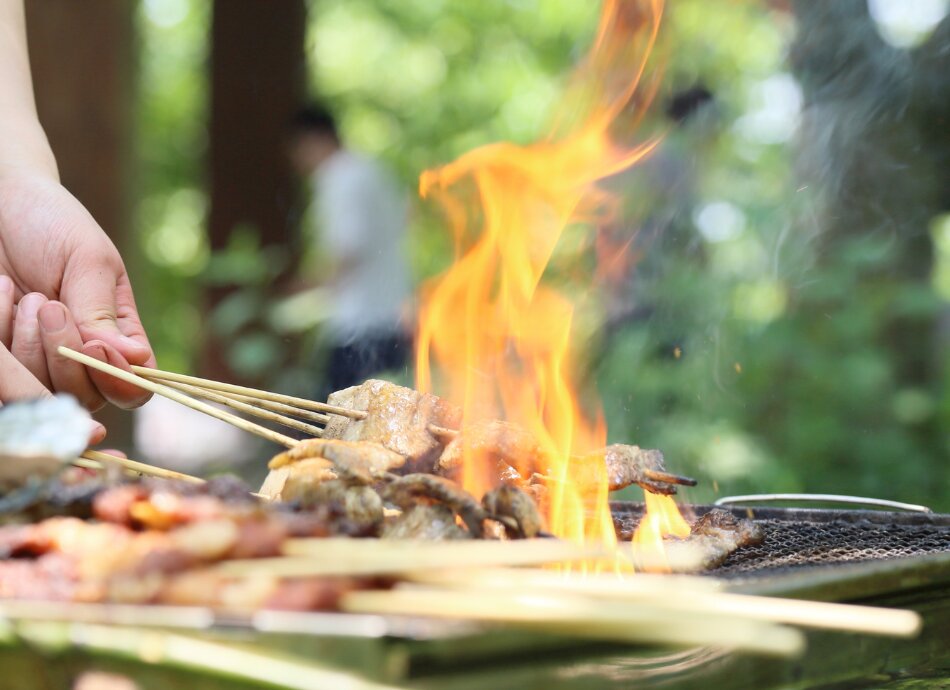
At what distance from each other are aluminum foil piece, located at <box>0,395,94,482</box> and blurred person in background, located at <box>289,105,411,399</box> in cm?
607

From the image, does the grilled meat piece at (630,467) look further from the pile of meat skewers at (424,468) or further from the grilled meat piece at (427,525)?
the grilled meat piece at (427,525)

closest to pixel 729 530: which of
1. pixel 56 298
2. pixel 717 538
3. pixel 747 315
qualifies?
pixel 717 538

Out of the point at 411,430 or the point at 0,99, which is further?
the point at 0,99

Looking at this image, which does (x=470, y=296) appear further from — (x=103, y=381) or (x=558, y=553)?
(x=558, y=553)

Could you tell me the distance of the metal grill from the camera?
3096 mm

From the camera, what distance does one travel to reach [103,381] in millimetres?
3736

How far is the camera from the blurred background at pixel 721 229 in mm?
8516

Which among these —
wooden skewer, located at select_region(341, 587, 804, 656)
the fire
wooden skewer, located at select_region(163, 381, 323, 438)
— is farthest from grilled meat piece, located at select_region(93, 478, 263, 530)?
the fire

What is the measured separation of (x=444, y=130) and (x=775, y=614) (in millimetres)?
13317

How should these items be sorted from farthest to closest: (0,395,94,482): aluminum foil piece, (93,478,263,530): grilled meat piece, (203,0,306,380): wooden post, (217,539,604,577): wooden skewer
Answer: (203,0,306,380): wooden post, (0,395,94,482): aluminum foil piece, (93,478,263,530): grilled meat piece, (217,539,604,577): wooden skewer

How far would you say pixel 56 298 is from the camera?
4.09 meters

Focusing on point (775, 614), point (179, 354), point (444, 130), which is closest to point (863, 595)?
point (775, 614)

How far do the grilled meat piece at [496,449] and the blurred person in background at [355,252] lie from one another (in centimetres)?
510

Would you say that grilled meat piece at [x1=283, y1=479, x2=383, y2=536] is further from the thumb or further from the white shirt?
the white shirt
